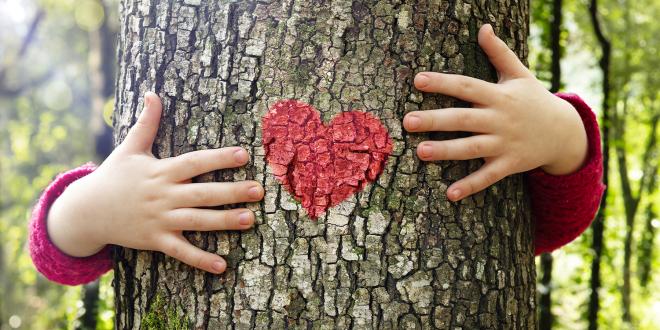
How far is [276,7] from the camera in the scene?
4.31 feet

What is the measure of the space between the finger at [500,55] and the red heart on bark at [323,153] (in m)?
0.35

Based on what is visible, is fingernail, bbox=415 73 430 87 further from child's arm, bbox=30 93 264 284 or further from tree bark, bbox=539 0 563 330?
tree bark, bbox=539 0 563 330

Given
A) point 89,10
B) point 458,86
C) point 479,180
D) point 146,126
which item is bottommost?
point 479,180

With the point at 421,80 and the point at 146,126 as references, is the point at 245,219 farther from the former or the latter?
the point at 421,80

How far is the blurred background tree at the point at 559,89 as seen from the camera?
416 cm

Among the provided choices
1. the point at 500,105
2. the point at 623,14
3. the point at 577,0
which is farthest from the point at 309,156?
the point at 623,14

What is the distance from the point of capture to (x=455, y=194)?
132cm

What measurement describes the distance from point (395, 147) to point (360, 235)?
0.21m

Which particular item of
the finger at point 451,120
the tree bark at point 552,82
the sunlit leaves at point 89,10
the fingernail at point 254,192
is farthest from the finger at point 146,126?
the sunlit leaves at point 89,10

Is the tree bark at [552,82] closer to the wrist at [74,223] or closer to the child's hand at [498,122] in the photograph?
→ the child's hand at [498,122]

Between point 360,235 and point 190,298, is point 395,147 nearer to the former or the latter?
point 360,235

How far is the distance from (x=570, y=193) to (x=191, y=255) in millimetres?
1066

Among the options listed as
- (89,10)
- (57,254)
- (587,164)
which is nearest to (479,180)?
(587,164)

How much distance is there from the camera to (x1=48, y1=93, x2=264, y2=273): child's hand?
1.30m
